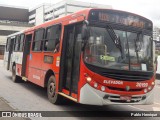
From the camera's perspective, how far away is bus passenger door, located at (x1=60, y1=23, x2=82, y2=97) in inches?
350

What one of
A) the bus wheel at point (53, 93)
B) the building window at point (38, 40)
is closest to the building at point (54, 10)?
the building window at point (38, 40)

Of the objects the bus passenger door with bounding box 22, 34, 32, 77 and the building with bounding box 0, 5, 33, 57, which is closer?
the bus passenger door with bounding box 22, 34, 32, 77

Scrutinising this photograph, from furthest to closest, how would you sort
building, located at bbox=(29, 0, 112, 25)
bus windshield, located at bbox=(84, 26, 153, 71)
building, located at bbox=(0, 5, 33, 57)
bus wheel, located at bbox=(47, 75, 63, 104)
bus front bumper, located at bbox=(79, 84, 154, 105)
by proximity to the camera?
building, located at bbox=(29, 0, 112, 25), building, located at bbox=(0, 5, 33, 57), bus wheel, located at bbox=(47, 75, 63, 104), bus windshield, located at bbox=(84, 26, 153, 71), bus front bumper, located at bbox=(79, 84, 154, 105)

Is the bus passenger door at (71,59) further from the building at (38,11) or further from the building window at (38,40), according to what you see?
the building at (38,11)

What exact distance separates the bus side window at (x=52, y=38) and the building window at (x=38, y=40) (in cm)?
65

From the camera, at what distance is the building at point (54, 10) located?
104 m

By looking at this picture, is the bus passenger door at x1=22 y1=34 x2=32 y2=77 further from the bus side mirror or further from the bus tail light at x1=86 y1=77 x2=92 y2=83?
the bus tail light at x1=86 y1=77 x2=92 y2=83

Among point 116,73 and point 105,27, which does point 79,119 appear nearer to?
point 116,73

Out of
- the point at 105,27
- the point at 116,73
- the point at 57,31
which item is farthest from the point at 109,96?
the point at 57,31

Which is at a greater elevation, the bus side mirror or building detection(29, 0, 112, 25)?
building detection(29, 0, 112, 25)

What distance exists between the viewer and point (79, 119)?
27.5ft

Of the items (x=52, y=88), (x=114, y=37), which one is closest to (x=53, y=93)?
(x=52, y=88)

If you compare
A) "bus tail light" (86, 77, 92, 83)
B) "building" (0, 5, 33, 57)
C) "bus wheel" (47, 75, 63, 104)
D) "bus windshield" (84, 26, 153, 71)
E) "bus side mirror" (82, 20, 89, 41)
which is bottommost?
"bus wheel" (47, 75, 63, 104)

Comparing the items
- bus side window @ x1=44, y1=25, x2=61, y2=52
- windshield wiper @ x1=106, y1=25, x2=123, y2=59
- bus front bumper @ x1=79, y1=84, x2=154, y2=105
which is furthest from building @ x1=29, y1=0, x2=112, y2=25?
bus front bumper @ x1=79, y1=84, x2=154, y2=105
